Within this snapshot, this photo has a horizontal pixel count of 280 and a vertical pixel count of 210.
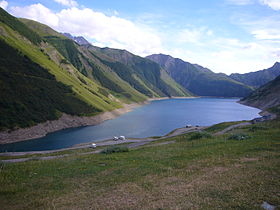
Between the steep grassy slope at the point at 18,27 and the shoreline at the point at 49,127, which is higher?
the steep grassy slope at the point at 18,27

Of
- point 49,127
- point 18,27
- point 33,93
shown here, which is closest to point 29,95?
point 33,93

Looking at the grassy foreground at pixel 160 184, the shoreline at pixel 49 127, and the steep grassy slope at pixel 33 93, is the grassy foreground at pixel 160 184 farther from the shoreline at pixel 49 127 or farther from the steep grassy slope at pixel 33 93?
the steep grassy slope at pixel 33 93

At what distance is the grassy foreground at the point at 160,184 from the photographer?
11.2m

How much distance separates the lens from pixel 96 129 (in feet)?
351

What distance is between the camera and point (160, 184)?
14.3 m

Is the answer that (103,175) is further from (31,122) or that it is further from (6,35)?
(6,35)

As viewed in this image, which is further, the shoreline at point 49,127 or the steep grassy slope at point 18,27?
the steep grassy slope at point 18,27

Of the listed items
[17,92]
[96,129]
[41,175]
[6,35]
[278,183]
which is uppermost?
[6,35]

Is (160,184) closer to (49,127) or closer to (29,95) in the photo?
(49,127)

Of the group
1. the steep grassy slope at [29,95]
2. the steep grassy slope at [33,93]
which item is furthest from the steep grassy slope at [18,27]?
the steep grassy slope at [29,95]

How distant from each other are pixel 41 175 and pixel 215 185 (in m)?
15.1

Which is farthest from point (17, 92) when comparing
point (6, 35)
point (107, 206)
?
point (107, 206)

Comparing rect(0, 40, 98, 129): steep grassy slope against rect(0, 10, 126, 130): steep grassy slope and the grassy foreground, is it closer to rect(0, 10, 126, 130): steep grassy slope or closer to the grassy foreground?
rect(0, 10, 126, 130): steep grassy slope

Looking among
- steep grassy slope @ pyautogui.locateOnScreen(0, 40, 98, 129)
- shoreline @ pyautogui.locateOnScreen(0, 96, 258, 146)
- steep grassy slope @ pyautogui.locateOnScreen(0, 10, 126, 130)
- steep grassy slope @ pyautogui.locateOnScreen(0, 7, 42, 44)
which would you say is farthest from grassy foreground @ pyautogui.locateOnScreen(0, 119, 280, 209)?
steep grassy slope @ pyautogui.locateOnScreen(0, 7, 42, 44)
